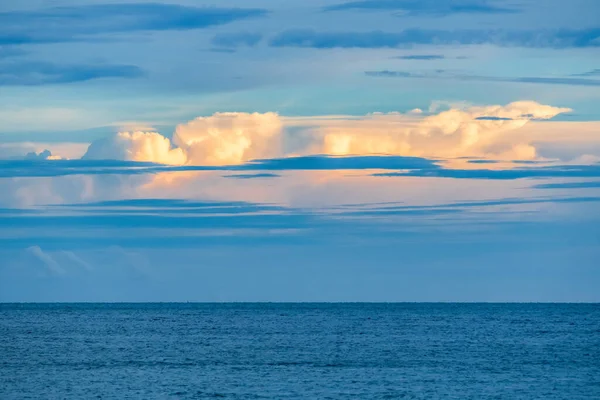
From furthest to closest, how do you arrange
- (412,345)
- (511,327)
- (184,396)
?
Result: (511,327) < (412,345) < (184,396)

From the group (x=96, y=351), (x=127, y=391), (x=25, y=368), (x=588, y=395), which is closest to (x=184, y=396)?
(x=127, y=391)

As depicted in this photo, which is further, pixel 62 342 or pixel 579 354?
pixel 62 342

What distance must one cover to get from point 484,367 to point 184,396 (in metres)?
30.6

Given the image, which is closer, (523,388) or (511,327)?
(523,388)

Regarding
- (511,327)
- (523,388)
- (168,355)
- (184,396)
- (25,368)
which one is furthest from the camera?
(511,327)

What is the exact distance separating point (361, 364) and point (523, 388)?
18.9m

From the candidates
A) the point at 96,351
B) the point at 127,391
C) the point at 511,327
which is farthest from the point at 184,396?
the point at 511,327

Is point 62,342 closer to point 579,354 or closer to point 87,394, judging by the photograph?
point 87,394

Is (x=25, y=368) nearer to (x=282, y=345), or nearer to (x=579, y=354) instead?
(x=282, y=345)

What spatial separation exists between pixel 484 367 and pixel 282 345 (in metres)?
30.6

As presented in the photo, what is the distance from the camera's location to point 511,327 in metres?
156

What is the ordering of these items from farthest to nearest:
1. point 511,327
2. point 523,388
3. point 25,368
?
point 511,327, point 25,368, point 523,388

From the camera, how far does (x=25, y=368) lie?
270 ft

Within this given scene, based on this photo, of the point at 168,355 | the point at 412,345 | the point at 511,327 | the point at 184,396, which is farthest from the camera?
the point at 511,327
